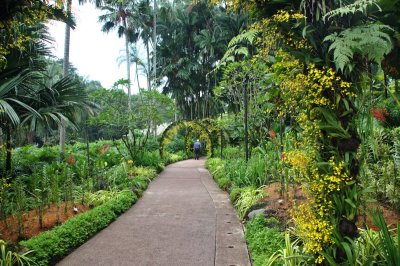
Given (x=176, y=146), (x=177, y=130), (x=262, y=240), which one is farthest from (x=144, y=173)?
(x=176, y=146)

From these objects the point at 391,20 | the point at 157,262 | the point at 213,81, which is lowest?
the point at 157,262

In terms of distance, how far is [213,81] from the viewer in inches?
1113

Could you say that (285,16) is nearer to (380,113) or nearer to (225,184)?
(380,113)

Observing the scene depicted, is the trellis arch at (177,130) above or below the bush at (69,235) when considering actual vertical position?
above

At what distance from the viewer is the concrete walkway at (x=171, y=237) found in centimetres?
429

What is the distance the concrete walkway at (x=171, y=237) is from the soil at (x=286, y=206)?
0.66 metres

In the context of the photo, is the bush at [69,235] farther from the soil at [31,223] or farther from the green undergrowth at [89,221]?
the soil at [31,223]

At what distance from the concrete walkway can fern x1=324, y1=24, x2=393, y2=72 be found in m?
2.84

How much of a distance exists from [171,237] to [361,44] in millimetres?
3991

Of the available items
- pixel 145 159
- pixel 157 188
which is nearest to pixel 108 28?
pixel 145 159

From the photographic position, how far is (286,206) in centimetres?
553

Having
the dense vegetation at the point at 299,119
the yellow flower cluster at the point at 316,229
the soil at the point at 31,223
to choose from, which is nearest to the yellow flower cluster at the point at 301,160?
the dense vegetation at the point at 299,119

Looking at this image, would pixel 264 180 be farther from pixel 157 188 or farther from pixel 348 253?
pixel 348 253

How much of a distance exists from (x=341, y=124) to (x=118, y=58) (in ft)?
98.2
